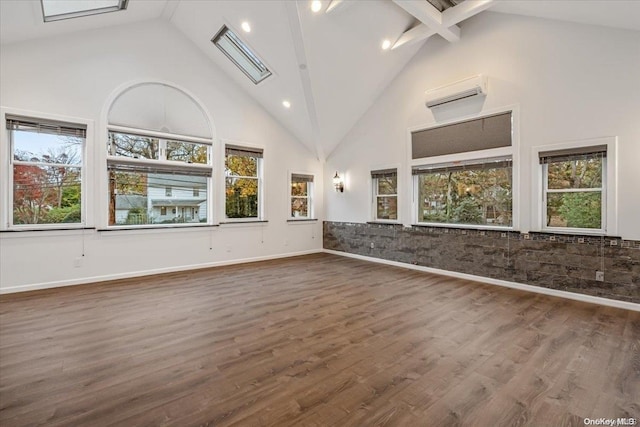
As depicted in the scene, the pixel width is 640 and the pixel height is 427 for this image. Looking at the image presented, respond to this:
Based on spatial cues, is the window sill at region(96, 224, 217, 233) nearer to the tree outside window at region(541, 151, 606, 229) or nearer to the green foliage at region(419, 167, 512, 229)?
the green foliage at region(419, 167, 512, 229)

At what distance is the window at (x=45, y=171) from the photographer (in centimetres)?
428

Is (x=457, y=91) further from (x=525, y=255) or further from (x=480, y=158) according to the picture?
(x=525, y=255)

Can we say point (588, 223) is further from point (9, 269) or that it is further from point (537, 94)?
point (9, 269)

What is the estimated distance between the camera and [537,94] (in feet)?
14.0

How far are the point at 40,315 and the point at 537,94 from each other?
22.7 feet

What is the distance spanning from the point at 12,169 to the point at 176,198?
2.22m

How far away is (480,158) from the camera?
16.0ft

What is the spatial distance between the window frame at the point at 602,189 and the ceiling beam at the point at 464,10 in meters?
2.09

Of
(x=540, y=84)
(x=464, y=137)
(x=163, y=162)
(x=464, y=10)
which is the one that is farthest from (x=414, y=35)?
(x=163, y=162)

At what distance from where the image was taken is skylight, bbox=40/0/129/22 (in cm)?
391

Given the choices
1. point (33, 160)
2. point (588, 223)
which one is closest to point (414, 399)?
point (588, 223)

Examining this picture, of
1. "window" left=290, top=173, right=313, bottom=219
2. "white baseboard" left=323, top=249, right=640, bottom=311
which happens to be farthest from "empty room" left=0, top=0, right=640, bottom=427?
"window" left=290, top=173, right=313, bottom=219

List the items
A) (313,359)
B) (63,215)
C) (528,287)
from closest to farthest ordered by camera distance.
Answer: (313,359) < (528,287) < (63,215)

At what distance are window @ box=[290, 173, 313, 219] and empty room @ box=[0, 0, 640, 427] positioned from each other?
0.28m
